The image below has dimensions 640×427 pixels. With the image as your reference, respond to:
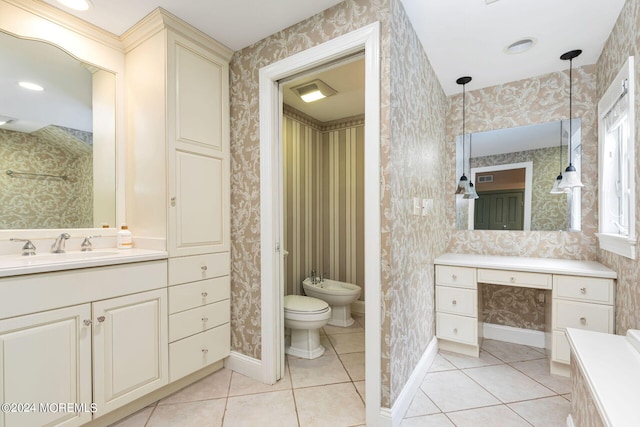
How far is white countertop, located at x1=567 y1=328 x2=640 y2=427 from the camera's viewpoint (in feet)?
2.55

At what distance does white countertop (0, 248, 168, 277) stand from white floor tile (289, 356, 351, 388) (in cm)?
121

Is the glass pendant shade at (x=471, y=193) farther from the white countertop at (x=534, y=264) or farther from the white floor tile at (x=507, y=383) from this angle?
the white floor tile at (x=507, y=383)

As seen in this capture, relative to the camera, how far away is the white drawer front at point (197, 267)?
68.2 inches

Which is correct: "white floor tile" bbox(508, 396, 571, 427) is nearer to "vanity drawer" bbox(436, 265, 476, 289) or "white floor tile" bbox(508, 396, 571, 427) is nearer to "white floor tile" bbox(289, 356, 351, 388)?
"vanity drawer" bbox(436, 265, 476, 289)

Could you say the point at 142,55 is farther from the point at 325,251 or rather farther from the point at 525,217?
the point at 525,217

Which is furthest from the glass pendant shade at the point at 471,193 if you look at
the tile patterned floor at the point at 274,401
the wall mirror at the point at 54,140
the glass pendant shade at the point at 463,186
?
the wall mirror at the point at 54,140

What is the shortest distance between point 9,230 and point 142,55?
1286 mm

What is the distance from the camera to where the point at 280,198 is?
6.26 ft

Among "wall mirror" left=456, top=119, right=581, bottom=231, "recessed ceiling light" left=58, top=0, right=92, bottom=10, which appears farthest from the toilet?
"recessed ceiling light" left=58, top=0, right=92, bottom=10

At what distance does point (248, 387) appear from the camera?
1.84 m

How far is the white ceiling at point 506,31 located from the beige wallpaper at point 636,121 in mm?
108

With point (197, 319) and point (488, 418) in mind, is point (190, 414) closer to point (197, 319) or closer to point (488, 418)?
point (197, 319)

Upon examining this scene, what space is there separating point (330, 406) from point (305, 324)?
0.62 meters

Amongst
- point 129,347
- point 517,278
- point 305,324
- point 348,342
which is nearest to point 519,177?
point 517,278
